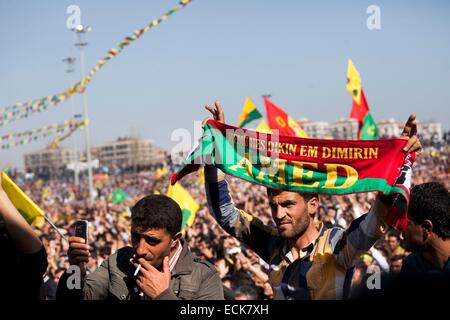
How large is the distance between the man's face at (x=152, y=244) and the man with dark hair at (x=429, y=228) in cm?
120

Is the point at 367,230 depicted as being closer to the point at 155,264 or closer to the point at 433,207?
the point at 433,207

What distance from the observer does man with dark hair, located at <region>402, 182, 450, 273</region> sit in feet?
10.9

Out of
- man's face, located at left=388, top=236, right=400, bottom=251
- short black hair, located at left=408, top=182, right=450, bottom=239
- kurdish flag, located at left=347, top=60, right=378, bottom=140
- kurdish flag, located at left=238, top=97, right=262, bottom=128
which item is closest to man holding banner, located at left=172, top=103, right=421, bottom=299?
short black hair, located at left=408, top=182, right=450, bottom=239

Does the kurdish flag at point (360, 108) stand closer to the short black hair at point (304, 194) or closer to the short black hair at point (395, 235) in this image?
the short black hair at point (395, 235)

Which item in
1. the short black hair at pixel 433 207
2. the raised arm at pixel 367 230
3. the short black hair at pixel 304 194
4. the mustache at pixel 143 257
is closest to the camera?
the raised arm at pixel 367 230

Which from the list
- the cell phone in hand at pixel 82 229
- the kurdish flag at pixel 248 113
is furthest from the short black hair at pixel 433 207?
the kurdish flag at pixel 248 113

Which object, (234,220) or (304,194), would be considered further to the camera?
(234,220)

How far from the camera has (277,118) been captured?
14930 millimetres

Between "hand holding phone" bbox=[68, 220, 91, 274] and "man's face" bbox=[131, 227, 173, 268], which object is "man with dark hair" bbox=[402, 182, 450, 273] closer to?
"man's face" bbox=[131, 227, 173, 268]

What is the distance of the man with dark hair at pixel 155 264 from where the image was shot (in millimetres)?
3203

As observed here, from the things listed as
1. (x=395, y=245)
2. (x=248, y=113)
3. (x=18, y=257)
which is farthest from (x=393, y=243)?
(x=248, y=113)

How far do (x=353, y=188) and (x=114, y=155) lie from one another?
15445cm

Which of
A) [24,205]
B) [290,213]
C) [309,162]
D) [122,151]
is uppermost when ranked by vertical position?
[309,162]

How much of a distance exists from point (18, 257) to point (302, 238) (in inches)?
58.6
